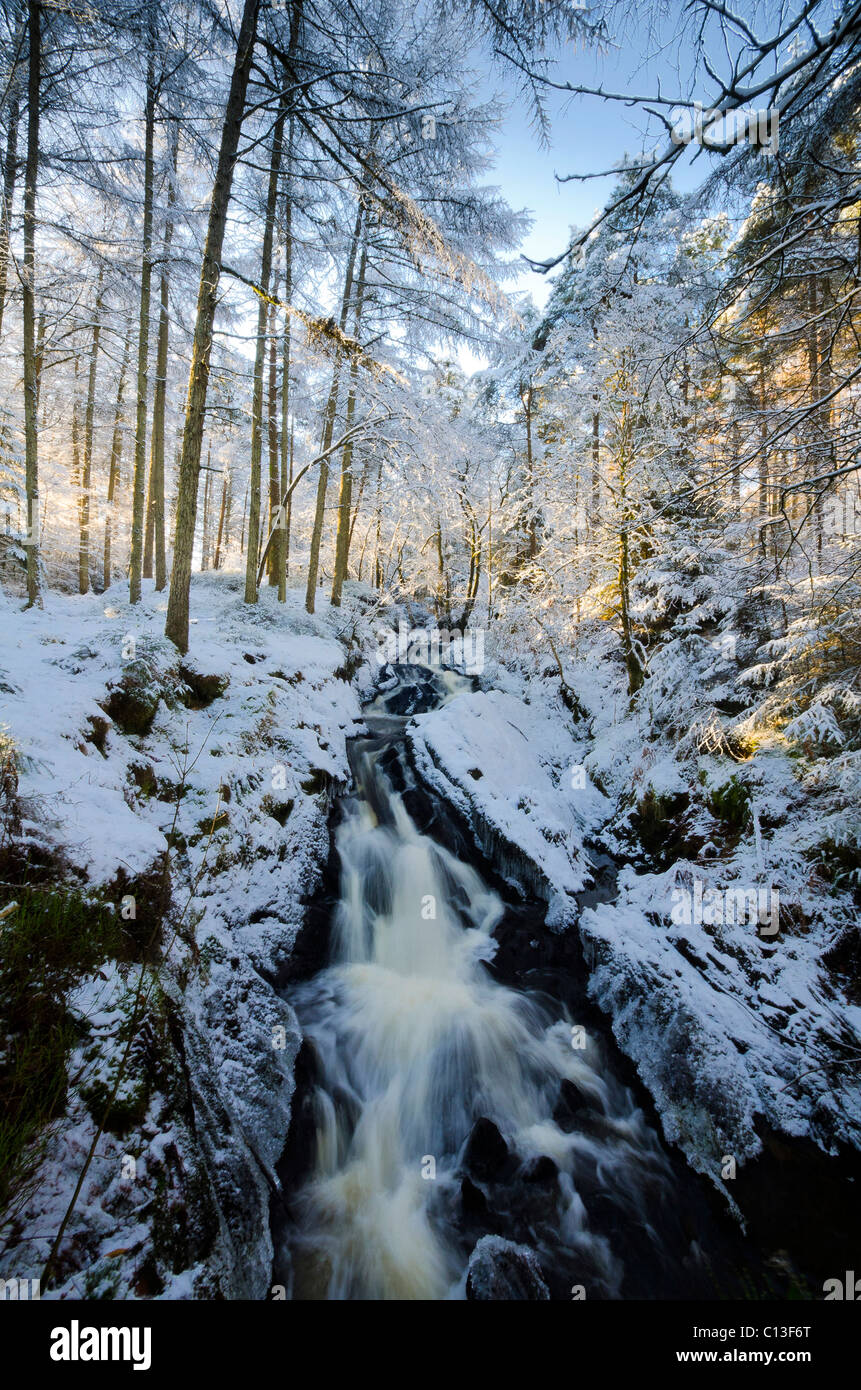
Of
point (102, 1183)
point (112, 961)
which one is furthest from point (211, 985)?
point (102, 1183)

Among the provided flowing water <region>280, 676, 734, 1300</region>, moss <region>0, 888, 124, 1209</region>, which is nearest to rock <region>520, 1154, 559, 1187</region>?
Answer: flowing water <region>280, 676, 734, 1300</region>

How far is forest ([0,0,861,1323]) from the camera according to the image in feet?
9.19

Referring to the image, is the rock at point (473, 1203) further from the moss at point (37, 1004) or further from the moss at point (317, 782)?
the moss at point (317, 782)

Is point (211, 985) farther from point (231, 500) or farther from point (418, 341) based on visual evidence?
point (231, 500)

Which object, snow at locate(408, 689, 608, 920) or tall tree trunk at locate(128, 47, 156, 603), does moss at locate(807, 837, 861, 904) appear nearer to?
snow at locate(408, 689, 608, 920)

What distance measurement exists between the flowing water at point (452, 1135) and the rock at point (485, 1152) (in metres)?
0.01

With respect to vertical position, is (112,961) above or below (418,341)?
below

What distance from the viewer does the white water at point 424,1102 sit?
3.62 meters

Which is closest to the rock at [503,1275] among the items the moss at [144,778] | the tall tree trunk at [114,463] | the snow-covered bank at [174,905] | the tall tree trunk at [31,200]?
the snow-covered bank at [174,905]

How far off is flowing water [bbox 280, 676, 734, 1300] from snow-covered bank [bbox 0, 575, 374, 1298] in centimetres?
74

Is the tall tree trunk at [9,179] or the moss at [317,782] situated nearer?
the moss at [317,782]

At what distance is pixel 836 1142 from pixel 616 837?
436 centimetres

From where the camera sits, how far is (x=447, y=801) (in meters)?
8.04

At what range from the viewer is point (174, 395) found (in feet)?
57.8
